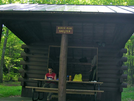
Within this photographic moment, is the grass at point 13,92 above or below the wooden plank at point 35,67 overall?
below

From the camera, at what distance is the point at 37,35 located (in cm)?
793

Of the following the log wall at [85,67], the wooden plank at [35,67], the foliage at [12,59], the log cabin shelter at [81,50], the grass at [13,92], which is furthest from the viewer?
the foliage at [12,59]

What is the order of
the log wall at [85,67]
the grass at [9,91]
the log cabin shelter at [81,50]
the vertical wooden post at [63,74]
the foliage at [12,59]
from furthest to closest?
1. the foliage at [12,59]
2. the grass at [9,91]
3. the log wall at [85,67]
4. the log cabin shelter at [81,50]
5. the vertical wooden post at [63,74]

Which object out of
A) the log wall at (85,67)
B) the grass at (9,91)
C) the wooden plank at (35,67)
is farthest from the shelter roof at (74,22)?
the grass at (9,91)

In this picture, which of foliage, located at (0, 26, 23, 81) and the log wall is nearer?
the log wall

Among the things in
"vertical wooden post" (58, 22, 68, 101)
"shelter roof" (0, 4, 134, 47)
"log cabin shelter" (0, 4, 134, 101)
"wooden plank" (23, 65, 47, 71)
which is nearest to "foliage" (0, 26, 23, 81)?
"wooden plank" (23, 65, 47, 71)

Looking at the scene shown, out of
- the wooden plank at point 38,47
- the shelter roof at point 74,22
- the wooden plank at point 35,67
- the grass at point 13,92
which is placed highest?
the shelter roof at point 74,22

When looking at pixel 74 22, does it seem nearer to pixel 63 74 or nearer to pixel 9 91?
pixel 63 74

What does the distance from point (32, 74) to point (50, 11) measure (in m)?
5.09

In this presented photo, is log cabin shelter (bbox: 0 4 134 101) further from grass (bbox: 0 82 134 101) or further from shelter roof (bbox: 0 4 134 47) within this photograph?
grass (bbox: 0 82 134 101)

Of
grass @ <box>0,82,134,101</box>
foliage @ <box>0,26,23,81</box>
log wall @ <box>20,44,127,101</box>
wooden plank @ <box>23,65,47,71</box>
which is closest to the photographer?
log wall @ <box>20,44,127,101</box>

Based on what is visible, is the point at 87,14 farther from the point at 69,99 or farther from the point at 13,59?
the point at 13,59

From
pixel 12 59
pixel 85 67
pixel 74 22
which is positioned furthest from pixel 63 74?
pixel 12 59

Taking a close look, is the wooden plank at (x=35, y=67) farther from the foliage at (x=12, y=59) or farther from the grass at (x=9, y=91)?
the foliage at (x=12, y=59)
